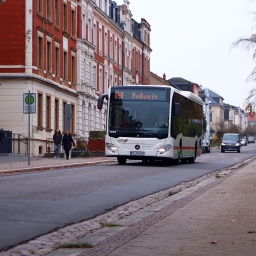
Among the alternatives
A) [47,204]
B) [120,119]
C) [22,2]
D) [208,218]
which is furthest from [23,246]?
[22,2]

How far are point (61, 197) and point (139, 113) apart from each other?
16.8 metres

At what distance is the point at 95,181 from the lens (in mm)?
22094

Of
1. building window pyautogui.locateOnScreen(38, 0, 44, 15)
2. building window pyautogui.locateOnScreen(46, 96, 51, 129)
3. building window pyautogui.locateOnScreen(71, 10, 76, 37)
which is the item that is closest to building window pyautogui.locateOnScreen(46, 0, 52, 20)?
building window pyautogui.locateOnScreen(38, 0, 44, 15)

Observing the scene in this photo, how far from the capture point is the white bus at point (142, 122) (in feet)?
108

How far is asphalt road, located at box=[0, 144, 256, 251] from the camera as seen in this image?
11683 millimetres

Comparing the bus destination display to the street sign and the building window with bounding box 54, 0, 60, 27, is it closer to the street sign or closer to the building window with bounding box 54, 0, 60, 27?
the street sign

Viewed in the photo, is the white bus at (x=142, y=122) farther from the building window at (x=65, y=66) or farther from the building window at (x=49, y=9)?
the building window at (x=65, y=66)

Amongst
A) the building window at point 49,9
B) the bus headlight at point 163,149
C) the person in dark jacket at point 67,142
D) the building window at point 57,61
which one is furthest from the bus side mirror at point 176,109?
the building window at point 57,61

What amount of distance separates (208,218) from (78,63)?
50.7 metres

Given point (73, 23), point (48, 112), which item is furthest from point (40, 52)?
point (73, 23)

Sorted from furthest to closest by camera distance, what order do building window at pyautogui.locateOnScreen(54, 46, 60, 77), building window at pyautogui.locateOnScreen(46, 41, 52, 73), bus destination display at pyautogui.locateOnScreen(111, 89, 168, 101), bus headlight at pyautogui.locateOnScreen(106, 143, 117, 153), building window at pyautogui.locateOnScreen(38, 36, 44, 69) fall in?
building window at pyautogui.locateOnScreen(54, 46, 60, 77), building window at pyautogui.locateOnScreen(46, 41, 52, 73), building window at pyautogui.locateOnScreen(38, 36, 44, 69), bus destination display at pyautogui.locateOnScreen(111, 89, 168, 101), bus headlight at pyautogui.locateOnScreen(106, 143, 117, 153)

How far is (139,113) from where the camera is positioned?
1303 inches

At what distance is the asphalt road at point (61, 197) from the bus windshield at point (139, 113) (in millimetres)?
6289

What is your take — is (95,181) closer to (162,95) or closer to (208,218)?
(208,218)
